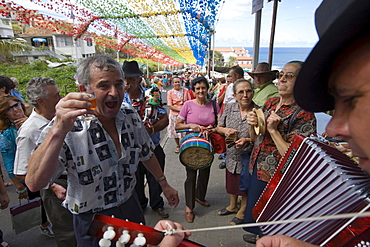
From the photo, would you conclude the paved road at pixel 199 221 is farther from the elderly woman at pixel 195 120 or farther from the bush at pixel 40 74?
the bush at pixel 40 74

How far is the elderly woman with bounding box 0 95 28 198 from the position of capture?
126 inches

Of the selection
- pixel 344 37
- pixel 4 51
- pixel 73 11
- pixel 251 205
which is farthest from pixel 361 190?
pixel 4 51

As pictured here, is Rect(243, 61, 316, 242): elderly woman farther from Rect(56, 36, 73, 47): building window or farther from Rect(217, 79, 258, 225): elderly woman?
Rect(56, 36, 73, 47): building window

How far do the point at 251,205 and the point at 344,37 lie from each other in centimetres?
255

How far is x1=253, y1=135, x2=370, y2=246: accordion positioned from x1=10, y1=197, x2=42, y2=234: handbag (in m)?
3.02

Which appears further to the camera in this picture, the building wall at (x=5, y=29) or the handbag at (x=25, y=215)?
the building wall at (x=5, y=29)

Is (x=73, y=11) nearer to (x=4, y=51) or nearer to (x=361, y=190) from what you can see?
(x=361, y=190)

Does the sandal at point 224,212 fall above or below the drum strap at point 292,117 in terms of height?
below

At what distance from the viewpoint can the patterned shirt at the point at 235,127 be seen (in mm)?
3221

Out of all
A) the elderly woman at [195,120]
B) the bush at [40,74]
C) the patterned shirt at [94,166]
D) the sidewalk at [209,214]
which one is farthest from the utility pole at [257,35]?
the bush at [40,74]

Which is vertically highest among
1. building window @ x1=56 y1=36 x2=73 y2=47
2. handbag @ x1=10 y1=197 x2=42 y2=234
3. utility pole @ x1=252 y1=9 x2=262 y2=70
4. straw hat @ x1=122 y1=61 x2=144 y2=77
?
building window @ x1=56 y1=36 x2=73 y2=47

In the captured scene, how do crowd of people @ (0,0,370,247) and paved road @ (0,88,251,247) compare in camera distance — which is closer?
crowd of people @ (0,0,370,247)

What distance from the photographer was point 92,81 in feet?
5.56

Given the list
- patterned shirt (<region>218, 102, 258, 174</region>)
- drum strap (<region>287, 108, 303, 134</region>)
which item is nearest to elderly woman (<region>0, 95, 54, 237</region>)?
patterned shirt (<region>218, 102, 258, 174</region>)
